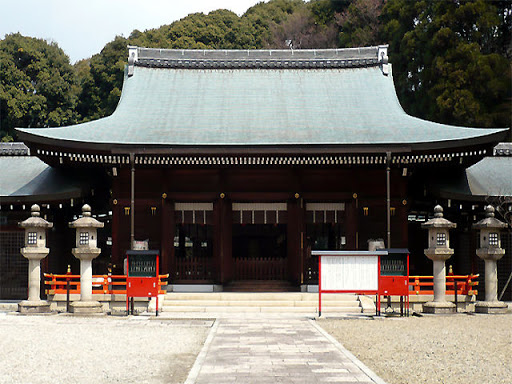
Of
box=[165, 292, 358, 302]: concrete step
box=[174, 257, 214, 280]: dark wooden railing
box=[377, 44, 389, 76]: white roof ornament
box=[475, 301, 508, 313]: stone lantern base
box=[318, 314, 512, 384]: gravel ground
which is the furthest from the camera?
box=[377, 44, 389, 76]: white roof ornament

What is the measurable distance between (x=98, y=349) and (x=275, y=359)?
10.2 feet

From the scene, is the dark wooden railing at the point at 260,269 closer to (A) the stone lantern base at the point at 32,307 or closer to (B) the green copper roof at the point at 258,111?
(B) the green copper roof at the point at 258,111

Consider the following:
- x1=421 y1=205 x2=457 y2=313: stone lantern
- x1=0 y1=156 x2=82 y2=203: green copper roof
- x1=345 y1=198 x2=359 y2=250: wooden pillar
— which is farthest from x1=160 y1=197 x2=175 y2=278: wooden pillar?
x1=421 y1=205 x2=457 y2=313: stone lantern

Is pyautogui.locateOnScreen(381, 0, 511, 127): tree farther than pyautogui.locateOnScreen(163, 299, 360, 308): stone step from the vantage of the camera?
Yes

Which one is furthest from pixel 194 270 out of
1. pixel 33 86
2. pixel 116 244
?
pixel 33 86

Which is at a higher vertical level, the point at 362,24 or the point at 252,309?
the point at 362,24

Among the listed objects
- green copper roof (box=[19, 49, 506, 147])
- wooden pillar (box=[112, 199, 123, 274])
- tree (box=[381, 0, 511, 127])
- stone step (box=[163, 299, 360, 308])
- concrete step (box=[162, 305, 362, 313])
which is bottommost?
concrete step (box=[162, 305, 362, 313])

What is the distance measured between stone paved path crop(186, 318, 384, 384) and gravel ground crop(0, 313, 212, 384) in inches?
15.1

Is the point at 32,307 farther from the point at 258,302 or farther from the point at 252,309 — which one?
the point at 258,302

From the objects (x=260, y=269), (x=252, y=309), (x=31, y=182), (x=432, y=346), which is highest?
(x=31, y=182)

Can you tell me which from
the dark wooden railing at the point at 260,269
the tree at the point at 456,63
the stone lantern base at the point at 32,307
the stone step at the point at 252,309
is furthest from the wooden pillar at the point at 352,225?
the tree at the point at 456,63

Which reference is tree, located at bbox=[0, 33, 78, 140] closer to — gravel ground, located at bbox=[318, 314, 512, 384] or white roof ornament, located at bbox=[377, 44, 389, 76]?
white roof ornament, located at bbox=[377, 44, 389, 76]

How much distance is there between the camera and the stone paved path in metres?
8.45

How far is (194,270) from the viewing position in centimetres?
2077
